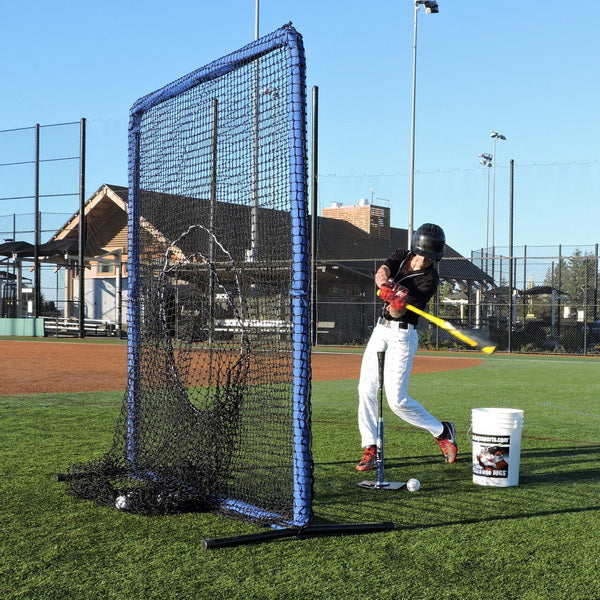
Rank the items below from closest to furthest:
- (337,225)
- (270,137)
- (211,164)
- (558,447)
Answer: (270,137) → (211,164) → (558,447) → (337,225)

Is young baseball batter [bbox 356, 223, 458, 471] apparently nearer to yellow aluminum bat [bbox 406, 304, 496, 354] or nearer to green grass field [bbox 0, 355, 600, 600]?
green grass field [bbox 0, 355, 600, 600]

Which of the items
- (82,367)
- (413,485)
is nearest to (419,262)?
(413,485)

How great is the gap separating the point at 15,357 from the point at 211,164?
57.6 ft

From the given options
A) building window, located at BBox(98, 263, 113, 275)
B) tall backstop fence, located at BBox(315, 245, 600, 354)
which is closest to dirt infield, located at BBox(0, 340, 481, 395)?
Result: tall backstop fence, located at BBox(315, 245, 600, 354)

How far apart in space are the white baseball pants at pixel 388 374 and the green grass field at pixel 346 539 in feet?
1.53

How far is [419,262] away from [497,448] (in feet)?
5.68

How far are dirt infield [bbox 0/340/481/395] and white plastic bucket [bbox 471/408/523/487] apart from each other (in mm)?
8812

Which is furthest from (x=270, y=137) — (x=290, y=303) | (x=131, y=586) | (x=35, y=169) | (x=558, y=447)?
(x=35, y=169)

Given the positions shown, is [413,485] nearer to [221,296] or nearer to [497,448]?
[497,448]

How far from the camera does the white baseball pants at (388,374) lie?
702 cm

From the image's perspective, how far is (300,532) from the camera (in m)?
4.95

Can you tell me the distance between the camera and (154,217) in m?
7.16

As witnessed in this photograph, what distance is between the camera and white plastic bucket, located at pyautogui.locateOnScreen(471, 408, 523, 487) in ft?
21.1

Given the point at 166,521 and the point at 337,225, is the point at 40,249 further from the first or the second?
the point at 166,521
